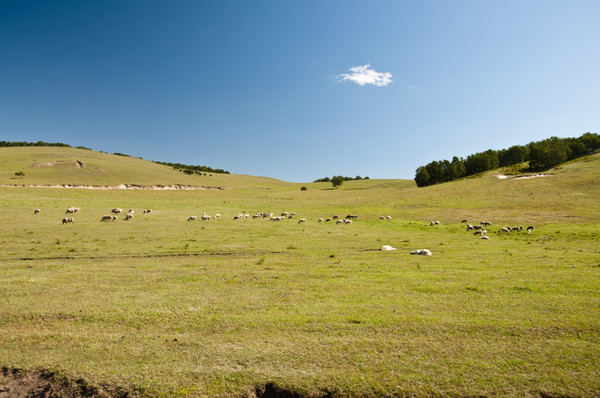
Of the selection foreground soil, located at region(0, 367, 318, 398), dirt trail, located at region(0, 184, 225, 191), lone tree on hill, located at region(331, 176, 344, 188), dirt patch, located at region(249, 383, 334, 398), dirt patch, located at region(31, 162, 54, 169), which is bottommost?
dirt patch, located at region(249, 383, 334, 398)

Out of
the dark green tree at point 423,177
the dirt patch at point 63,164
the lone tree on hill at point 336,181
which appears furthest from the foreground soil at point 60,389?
the lone tree on hill at point 336,181

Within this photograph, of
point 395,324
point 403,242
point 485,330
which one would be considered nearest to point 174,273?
point 395,324

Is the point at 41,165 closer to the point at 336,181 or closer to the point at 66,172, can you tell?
the point at 66,172

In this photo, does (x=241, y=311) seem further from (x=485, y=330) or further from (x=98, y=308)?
(x=485, y=330)

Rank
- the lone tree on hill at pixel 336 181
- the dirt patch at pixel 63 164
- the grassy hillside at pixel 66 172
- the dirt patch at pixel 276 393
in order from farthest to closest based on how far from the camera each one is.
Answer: the lone tree on hill at pixel 336 181
the dirt patch at pixel 63 164
the grassy hillside at pixel 66 172
the dirt patch at pixel 276 393

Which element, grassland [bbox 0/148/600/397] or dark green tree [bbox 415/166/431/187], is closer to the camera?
grassland [bbox 0/148/600/397]

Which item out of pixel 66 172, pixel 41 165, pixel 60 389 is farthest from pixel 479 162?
pixel 41 165

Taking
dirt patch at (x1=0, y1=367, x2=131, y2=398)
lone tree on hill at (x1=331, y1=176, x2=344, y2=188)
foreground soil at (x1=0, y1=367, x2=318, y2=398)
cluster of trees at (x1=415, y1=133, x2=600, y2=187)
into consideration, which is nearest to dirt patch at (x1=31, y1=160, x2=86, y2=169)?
lone tree on hill at (x1=331, y1=176, x2=344, y2=188)

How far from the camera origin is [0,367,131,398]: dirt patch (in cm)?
484

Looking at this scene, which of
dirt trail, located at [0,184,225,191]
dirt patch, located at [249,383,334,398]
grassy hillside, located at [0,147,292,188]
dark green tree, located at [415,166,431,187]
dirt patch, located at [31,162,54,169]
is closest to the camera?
dirt patch, located at [249,383,334,398]

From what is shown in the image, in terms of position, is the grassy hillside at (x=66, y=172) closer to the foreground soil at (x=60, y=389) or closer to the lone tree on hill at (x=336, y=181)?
the lone tree on hill at (x=336, y=181)

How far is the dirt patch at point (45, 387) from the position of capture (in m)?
4.84

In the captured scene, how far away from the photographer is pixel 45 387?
501 cm

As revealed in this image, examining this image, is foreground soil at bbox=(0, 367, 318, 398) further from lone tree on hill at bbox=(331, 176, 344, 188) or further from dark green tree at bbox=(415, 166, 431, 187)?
lone tree on hill at bbox=(331, 176, 344, 188)
